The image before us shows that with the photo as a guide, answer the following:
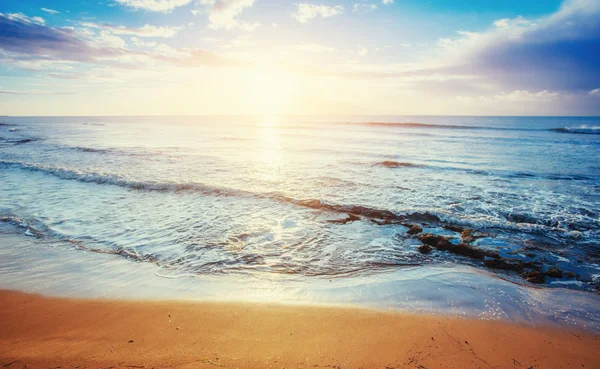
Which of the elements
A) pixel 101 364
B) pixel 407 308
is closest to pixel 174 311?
pixel 101 364

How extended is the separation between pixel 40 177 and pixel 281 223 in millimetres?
13899

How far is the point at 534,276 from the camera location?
585 centimetres

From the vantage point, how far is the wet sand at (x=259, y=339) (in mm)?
3492

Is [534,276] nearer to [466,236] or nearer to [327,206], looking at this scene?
[466,236]

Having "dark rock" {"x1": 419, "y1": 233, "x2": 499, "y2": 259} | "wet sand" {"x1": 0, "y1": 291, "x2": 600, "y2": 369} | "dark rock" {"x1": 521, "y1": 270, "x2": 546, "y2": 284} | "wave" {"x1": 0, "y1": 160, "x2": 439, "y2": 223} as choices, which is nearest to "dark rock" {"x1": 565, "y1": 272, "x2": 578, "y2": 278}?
"dark rock" {"x1": 521, "y1": 270, "x2": 546, "y2": 284}

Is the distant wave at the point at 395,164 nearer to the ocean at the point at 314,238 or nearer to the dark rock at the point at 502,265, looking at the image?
the ocean at the point at 314,238

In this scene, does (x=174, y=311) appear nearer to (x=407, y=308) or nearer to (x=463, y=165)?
(x=407, y=308)

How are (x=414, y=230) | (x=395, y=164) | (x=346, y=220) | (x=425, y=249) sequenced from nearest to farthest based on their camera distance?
1. (x=425, y=249)
2. (x=414, y=230)
3. (x=346, y=220)
4. (x=395, y=164)

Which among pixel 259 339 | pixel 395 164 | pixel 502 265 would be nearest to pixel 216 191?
pixel 259 339

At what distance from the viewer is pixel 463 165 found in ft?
62.8

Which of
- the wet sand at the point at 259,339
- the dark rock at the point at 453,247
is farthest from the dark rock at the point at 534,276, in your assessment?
the wet sand at the point at 259,339

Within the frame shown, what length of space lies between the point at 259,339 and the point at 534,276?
18.2 feet

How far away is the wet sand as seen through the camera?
11.5ft

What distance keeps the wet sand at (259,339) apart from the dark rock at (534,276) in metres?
1.55
